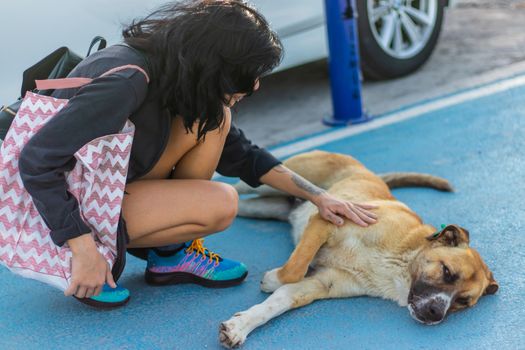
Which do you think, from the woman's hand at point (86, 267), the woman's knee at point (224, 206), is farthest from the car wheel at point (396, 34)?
the woman's hand at point (86, 267)

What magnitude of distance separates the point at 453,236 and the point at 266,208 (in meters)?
1.22

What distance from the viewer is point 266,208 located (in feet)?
13.0

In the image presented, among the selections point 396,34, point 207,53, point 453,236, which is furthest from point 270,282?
point 396,34

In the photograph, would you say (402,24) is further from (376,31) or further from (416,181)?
(416,181)

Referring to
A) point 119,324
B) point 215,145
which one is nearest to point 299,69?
Result: point 215,145

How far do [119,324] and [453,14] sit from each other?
6666 millimetres

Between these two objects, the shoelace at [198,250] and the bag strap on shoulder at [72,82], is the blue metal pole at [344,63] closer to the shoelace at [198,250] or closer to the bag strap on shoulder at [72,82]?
the shoelace at [198,250]

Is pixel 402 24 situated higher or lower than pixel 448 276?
higher

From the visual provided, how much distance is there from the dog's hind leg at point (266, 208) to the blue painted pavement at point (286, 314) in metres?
0.05

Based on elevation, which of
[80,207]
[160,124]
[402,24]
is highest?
[160,124]

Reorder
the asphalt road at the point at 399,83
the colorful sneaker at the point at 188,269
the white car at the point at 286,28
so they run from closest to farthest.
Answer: the colorful sneaker at the point at 188,269 < the white car at the point at 286,28 < the asphalt road at the point at 399,83

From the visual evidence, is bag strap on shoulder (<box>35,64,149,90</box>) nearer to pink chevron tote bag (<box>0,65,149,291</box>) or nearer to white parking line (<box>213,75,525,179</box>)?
pink chevron tote bag (<box>0,65,149,291</box>)

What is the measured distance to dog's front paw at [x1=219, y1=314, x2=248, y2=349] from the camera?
2.72m

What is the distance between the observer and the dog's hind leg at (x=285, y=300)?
2734 millimetres
